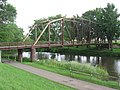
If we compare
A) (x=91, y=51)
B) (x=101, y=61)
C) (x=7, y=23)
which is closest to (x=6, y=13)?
(x=7, y=23)

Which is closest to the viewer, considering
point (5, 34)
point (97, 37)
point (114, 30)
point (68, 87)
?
point (68, 87)

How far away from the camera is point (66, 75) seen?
28.4 m

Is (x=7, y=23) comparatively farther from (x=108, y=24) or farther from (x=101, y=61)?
(x=108, y=24)

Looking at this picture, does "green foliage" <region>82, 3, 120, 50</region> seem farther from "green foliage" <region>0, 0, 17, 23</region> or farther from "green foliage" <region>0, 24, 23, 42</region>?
"green foliage" <region>0, 24, 23, 42</region>

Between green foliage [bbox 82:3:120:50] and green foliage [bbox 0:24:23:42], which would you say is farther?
green foliage [bbox 82:3:120:50]

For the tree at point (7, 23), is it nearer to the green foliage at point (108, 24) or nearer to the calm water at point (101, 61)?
the calm water at point (101, 61)

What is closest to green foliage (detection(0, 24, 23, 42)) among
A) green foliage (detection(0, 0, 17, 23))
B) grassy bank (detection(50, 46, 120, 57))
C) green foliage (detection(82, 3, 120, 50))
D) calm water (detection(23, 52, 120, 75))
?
green foliage (detection(0, 0, 17, 23))

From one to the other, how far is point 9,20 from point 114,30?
1386 inches

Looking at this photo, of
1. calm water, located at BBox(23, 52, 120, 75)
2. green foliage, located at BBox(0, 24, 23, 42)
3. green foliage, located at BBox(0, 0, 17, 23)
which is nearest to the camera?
calm water, located at BBox(23, 52, 120, 75)

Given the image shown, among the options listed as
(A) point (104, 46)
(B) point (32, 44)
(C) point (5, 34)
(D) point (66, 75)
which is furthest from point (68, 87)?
(A) point (104, 46)

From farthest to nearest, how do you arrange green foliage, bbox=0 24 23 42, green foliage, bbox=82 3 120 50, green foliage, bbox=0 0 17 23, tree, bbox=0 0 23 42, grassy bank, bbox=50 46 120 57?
green foliage, bbox=82 3 120 50 → grassy bank, bbox=50 46 120 57 → green foliage, bbox=0 0 17 23 → tree, bbox=0 0 23 42 → green foliage, bbox=0 24 23 42

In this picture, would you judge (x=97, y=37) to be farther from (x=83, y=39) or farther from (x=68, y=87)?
(x=68, y=87)

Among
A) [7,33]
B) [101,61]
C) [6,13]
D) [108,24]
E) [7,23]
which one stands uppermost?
[6,13]

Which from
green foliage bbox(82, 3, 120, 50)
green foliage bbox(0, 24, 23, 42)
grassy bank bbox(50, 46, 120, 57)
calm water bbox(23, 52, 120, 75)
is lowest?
calm water bbox(23, 52, 120, 75)
